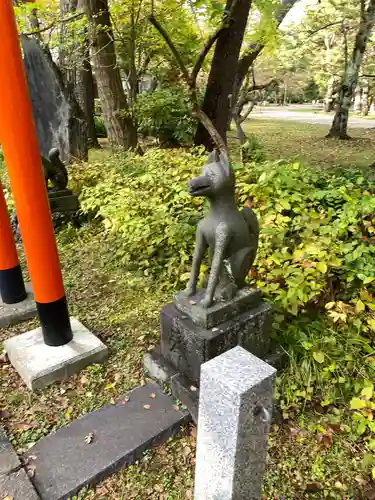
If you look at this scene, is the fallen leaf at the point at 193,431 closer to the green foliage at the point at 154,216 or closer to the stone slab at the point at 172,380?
the stone slab at the point at 172,380

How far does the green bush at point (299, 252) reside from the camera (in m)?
2.71

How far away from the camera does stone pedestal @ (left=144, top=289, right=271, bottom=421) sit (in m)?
2.46

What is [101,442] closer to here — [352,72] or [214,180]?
[214,180]

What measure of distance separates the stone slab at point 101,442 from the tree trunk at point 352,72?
46.1 feet

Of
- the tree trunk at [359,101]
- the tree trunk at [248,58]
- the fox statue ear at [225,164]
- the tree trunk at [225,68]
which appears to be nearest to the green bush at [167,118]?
the tree trunk at [248,58]

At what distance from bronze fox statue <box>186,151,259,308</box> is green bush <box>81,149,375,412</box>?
0.55 metres

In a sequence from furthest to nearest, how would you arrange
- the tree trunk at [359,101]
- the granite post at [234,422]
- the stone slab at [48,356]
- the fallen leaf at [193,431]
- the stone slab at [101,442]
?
1. the tree trunk at [359,101]
2. the stone slab at [48,356]
3. the fallen leaf at [193,431]
4. the stone slab at [101,442]
5. the granite post at [234,422]

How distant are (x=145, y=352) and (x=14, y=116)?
6.65 ft

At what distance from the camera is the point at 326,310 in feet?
10.2

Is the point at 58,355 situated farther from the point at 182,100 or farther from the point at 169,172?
the point at 182,100

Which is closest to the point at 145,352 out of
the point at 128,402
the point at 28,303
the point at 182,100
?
the point at 128,402

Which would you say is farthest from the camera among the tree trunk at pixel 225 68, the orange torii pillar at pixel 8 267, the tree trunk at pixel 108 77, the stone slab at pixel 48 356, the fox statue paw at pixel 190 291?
the tree trunk at pixel 108 77

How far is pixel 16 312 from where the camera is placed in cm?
365

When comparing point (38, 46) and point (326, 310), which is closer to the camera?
point (326, 310)
